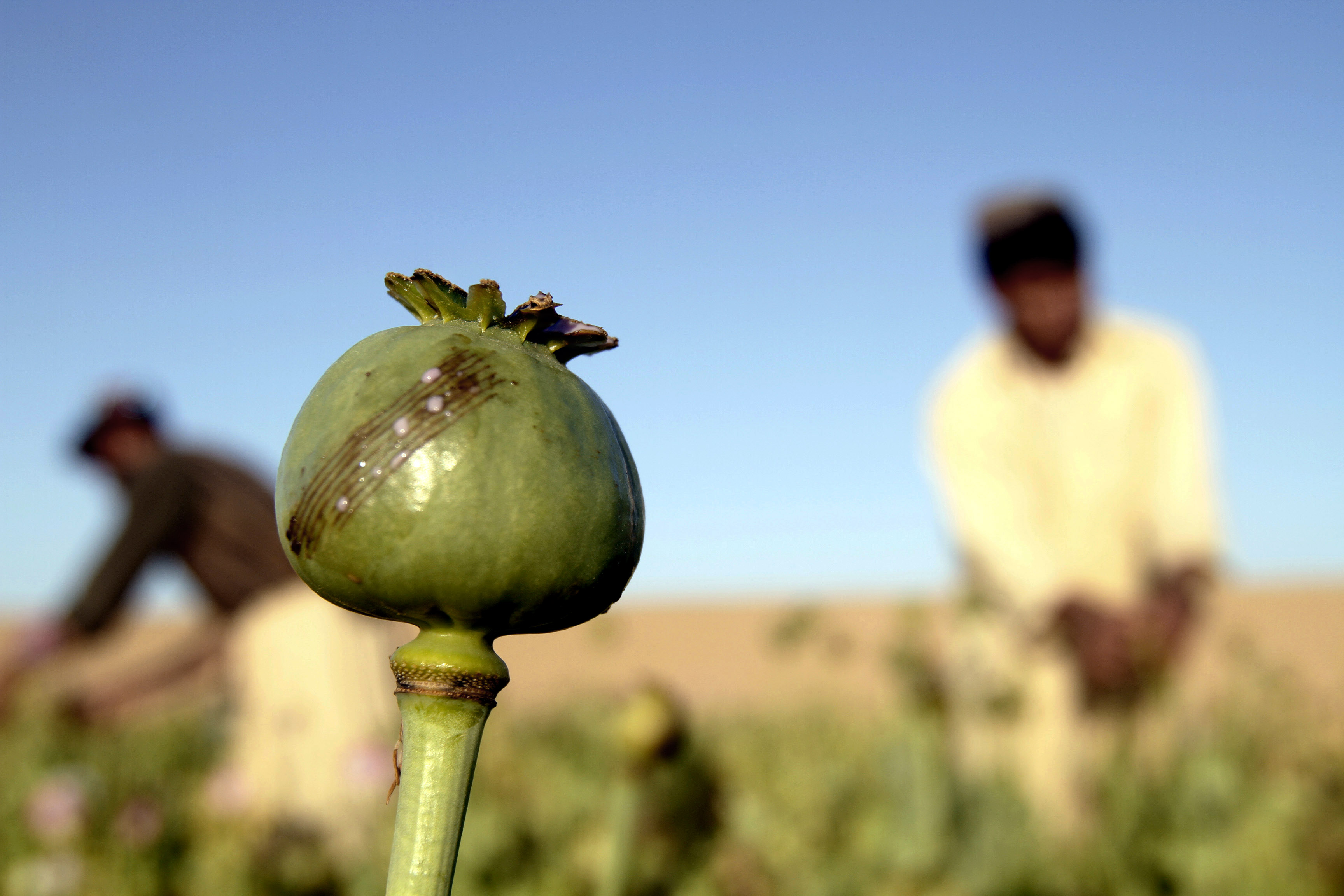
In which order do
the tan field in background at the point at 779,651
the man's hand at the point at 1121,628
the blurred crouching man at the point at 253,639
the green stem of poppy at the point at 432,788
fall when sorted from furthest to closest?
the blurred crouching man at the point at 253,639
the man's hand at the point at 1121,628
the tan field in background at the point at 779,651
the green stem of poppy at the point at 432,788

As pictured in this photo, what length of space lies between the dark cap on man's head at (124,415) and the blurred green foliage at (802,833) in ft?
4.53

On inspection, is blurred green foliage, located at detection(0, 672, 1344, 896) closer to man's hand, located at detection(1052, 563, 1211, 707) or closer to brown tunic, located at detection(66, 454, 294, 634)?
man's hand, located at detection(1052, 563, 1211, 707)

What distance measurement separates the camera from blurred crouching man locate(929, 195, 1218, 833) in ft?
14.8

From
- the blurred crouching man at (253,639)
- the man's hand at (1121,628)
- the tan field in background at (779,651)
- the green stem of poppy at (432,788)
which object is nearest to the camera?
the green stem of poppy at (432,788)

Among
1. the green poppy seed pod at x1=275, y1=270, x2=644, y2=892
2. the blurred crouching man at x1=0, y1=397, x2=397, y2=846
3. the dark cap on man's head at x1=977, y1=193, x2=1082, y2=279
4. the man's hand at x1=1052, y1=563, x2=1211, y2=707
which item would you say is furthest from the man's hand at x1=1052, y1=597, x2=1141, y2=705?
the green poppy seed pod at x1=275, y1=270, x2=644, y2=892

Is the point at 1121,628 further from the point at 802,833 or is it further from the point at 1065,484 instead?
the point at 802,833

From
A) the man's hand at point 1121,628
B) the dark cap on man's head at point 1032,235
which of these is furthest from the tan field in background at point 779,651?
the dark cap on man's head at point 1032,235

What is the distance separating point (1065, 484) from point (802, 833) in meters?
2.16

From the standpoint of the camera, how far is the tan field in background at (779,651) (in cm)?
304

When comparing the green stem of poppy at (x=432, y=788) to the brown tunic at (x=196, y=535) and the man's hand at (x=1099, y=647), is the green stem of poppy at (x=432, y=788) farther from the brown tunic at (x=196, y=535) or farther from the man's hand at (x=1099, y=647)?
the brown tunic at (x=196, y=535)

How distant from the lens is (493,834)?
316cm

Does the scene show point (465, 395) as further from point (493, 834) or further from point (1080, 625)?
point (1080, 625)

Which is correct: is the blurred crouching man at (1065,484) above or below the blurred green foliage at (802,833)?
above

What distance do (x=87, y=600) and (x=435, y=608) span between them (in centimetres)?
479
